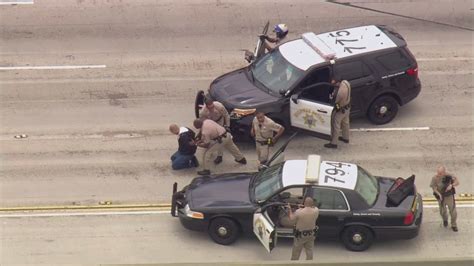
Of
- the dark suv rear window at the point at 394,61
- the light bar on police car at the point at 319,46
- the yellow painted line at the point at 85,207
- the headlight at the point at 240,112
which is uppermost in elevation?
the light bar on police car at the point at 319,46

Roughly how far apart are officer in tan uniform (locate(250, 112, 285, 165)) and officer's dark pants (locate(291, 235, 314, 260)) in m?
2.92

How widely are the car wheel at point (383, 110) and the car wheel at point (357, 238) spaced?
14.5 ft

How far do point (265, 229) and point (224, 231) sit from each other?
3.26ft

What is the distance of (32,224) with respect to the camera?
14.3 metres

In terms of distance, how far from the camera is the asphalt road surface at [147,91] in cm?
1556

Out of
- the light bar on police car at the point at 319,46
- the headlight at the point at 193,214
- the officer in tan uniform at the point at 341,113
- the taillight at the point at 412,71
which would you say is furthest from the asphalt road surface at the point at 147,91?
the light bar on police car at the point at 319,46

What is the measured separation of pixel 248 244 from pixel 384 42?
19.5 feet

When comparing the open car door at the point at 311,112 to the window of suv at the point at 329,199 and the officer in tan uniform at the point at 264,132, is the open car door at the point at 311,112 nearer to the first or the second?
the officer in tan uniform at the point at 264,132

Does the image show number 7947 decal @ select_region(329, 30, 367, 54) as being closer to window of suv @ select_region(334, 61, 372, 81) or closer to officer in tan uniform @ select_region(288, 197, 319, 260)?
window of suv @ select_region(334, 61, 372, 81)

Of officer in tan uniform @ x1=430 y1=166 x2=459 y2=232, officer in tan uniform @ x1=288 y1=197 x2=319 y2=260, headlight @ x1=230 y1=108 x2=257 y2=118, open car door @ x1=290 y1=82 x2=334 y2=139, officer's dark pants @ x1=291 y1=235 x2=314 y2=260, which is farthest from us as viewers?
headlight @ x1=230 y1=108 x2=257 y2=118

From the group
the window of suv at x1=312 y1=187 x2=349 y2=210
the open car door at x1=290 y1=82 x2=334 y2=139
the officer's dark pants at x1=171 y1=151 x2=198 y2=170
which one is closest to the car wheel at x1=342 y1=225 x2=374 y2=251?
the window of suv at x1=312 y1=187 x2=349 y2=210

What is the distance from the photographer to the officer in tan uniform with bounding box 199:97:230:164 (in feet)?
50.8

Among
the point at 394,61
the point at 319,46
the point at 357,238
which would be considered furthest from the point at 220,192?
the point at 394,61

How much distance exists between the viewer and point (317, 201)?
12977 mm
